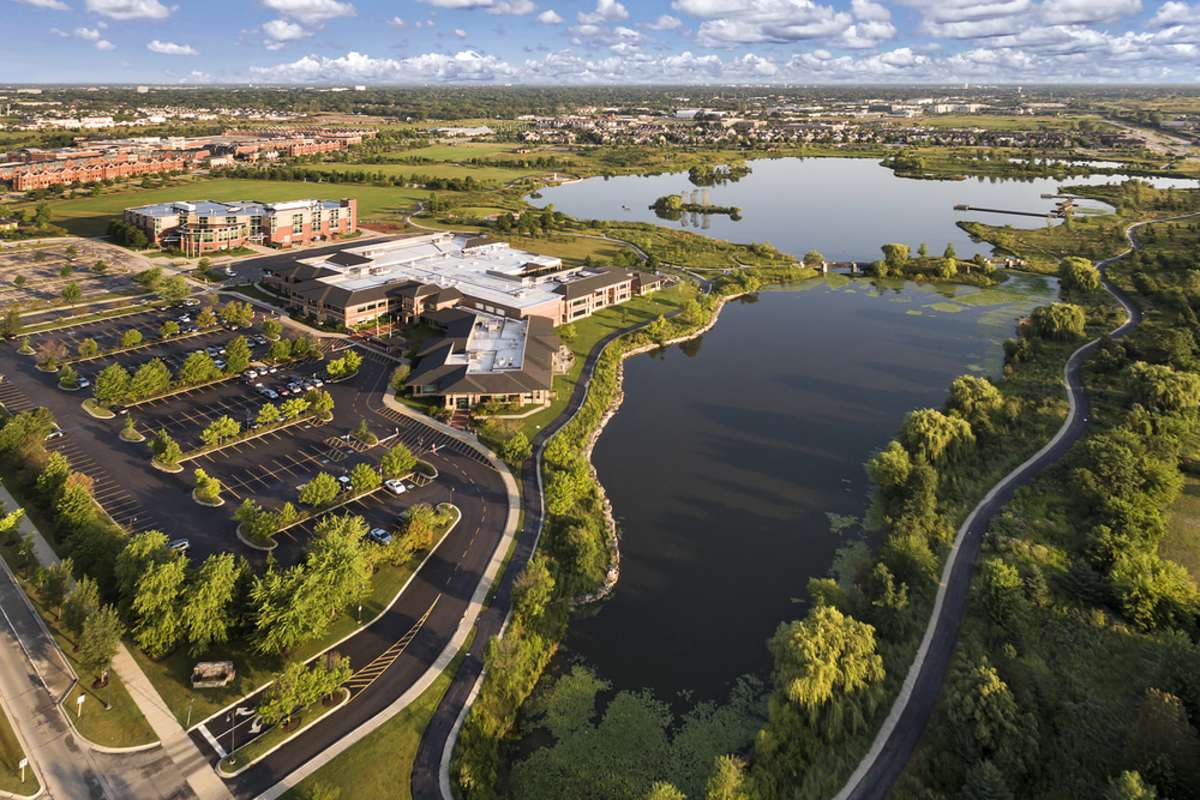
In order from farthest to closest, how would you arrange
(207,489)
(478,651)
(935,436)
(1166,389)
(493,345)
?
(493,345) < (1166,389) < (935,436) < (207,489) < (478,651)

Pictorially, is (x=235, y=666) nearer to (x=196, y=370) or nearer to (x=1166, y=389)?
(x=196, y=370)

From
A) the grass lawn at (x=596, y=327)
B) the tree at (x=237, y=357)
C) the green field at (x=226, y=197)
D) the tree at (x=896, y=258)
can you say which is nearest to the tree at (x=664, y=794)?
the grass lawn at (x=596, y=327)

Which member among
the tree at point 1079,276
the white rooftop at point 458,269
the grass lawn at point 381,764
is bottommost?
the grass lawn at point 381,764

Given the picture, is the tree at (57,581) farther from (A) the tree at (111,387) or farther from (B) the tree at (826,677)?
(B) the tree at (826,677)

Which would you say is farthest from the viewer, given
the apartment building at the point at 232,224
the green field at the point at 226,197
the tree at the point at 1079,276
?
the green field at the point at 226,197

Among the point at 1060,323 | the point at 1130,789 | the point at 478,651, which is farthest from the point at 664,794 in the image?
the point at 1060,323

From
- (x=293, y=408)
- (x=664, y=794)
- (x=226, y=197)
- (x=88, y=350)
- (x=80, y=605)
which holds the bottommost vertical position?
(x=664, y=794)

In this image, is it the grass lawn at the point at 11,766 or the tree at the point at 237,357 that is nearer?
the grass lawn at the point at 11,766

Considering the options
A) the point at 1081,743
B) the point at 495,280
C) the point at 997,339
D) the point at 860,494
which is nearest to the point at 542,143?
the point at 495,280
